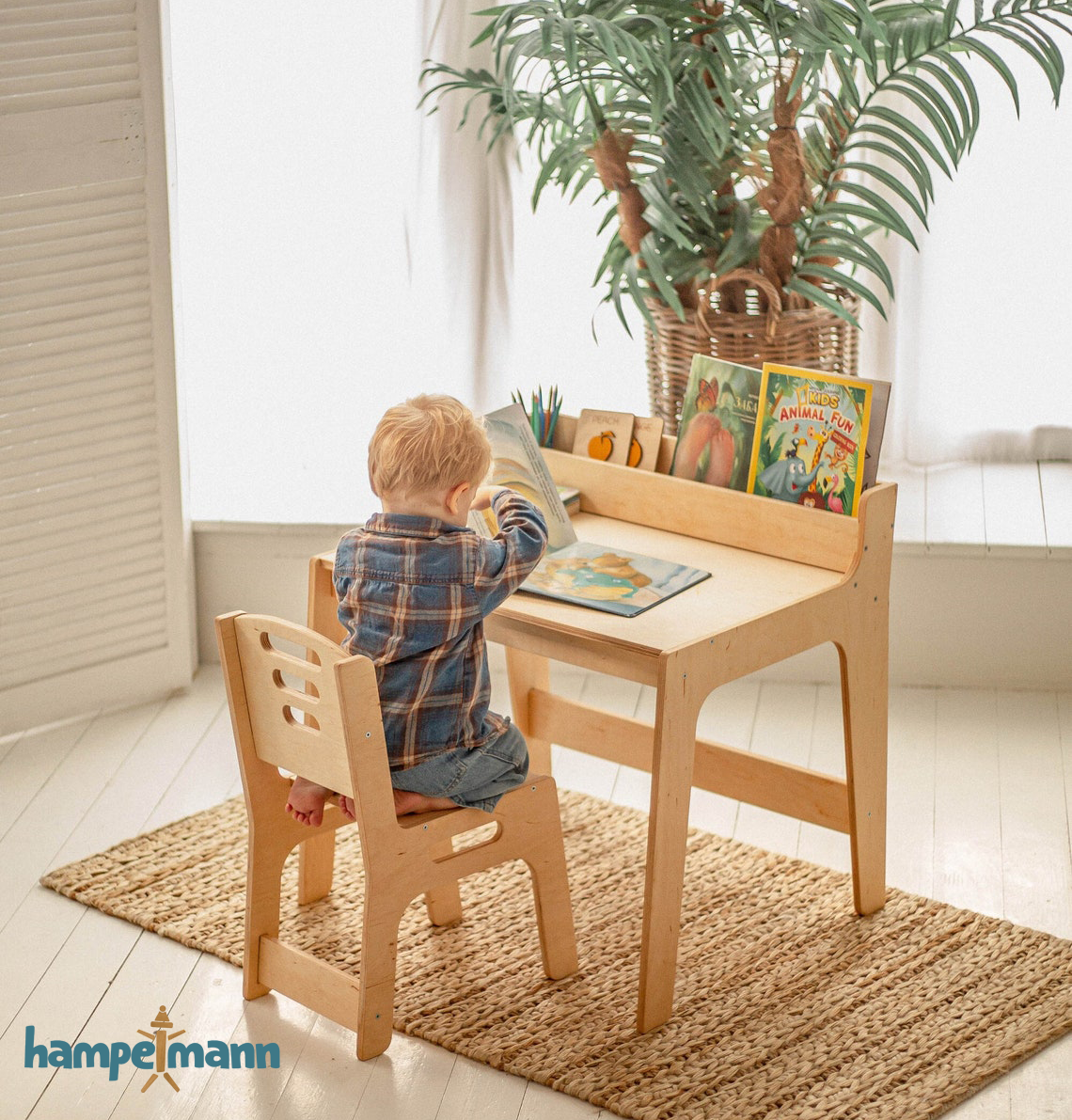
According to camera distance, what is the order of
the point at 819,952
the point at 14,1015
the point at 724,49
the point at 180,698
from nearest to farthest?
the point at 14,1015 → the point at 819,952 → the point at 724,49 → the point at 180,698

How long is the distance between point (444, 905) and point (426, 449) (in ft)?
2.70

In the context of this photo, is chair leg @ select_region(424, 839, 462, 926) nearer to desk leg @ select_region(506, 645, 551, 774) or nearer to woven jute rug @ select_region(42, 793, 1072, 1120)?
woven jute rug @ select_region(42, 793, 1072, 1120)

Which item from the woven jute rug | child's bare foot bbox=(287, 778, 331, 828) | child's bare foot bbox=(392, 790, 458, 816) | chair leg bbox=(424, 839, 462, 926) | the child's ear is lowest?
the woven jute rug

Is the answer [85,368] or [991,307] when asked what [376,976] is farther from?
[991,307]

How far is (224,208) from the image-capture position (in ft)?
12.4

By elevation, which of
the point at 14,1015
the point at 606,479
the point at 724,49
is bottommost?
the point at 14,1015

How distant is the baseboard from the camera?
3.24m

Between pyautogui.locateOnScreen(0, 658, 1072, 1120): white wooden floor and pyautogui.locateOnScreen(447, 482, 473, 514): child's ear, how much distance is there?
2.46 feet

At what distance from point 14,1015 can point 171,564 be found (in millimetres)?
1238

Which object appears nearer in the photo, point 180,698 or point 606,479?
point 606,479

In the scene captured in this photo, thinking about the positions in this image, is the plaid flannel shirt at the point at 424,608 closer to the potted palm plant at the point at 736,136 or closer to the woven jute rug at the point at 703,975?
the woven jute rug at the point at 703,975

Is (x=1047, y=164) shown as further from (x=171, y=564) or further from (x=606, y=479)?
(x=171, y=564)

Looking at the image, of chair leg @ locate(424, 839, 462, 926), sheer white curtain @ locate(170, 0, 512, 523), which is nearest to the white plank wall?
sheer white curtain @ locate(170, 0, 512, 523)

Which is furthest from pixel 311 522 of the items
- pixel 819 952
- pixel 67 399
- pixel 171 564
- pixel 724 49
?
pixel 819 952
